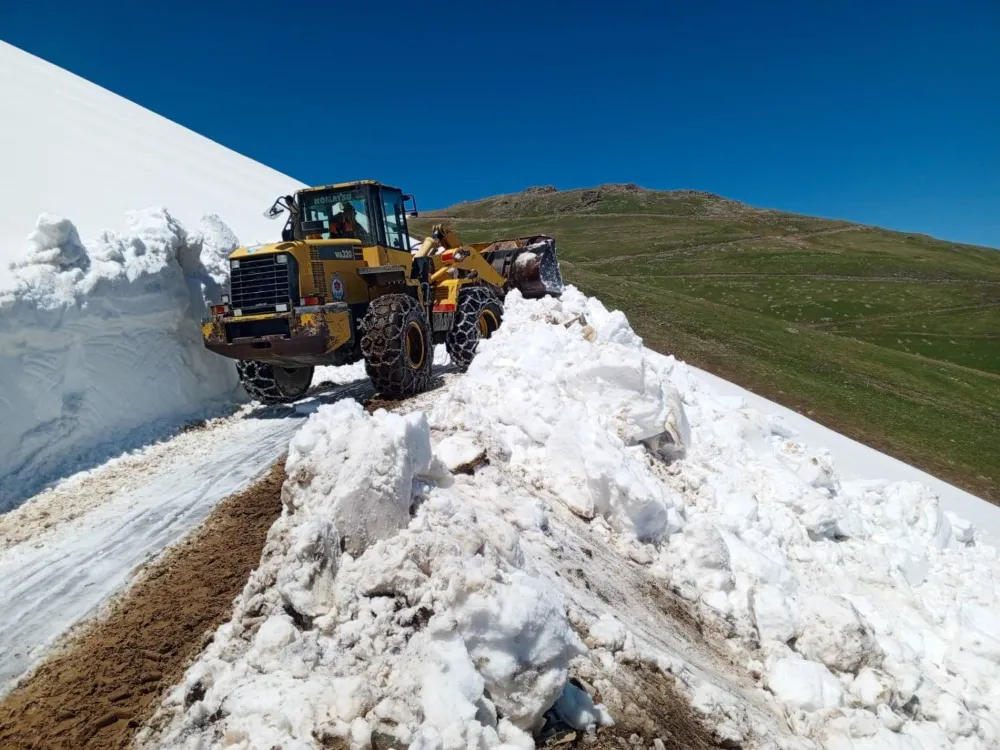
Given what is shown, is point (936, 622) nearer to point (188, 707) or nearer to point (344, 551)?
point (344, 551)

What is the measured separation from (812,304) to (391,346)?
4151cm

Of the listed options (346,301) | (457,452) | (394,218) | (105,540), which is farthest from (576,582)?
(394,218)

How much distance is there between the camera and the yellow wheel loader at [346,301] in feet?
29.4

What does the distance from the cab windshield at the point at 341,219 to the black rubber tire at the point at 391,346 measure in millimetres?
1613

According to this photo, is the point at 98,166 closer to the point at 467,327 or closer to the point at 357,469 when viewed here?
the point at 467,327

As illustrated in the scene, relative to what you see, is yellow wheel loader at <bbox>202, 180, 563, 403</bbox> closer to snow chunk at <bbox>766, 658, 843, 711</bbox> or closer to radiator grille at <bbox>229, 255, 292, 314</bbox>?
radiator grille at <bbox>229, 255, 292, 314</bbox>

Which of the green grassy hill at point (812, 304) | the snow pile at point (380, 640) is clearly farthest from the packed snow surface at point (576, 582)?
the green grassy hill at point (812, 304)

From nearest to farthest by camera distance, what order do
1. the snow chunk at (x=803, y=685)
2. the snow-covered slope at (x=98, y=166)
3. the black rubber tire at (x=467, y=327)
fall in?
the snow chunk at (x=803, y=685), the black rubber tire at (x=467, y=327), the snow-covered slope at (x=98, y=166)

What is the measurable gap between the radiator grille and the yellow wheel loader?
0.01 meters

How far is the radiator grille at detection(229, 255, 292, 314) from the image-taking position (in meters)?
8.98

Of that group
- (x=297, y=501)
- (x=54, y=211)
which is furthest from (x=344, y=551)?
(x=54, y=211)

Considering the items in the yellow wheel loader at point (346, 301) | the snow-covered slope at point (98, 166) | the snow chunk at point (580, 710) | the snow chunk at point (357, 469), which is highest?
the snow-covered slope at point (98, 166)

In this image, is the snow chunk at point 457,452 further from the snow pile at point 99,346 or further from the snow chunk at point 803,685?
the snow pile at point 99,346

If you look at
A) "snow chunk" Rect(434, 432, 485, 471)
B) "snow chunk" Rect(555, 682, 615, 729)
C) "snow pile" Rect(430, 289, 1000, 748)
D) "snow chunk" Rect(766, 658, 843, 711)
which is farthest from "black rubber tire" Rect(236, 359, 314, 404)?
"snow chunk" Rect(766, 658, 843, 711)
